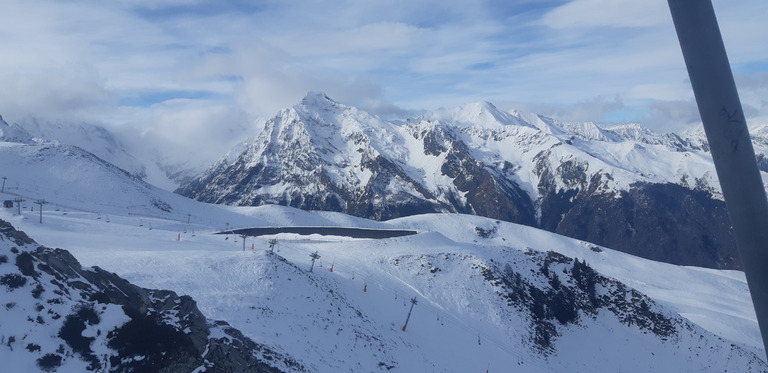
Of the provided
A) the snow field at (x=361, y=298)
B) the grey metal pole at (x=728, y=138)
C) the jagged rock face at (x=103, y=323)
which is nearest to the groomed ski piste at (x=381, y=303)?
the snow field at (x=361, y=298)

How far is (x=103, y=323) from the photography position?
1975 cm

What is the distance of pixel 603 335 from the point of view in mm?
52375

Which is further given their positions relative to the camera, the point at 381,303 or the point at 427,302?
the point at 427,302

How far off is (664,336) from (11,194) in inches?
4506

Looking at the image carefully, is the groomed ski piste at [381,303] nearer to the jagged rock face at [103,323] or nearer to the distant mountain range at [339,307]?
the distant mountain range at [339,307]

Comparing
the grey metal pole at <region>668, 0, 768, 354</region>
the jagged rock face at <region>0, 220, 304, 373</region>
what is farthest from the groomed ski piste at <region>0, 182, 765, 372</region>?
the grey metal pole at <region>668, 0, 768, 354</region>

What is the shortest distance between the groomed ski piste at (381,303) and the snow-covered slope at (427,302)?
15cm

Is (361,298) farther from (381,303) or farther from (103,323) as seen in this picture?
(103,323)

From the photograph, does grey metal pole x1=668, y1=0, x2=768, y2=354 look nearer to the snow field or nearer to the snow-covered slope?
the snow-covered slope

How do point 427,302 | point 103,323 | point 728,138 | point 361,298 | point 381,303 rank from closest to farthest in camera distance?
point 728,138
point 103,323
point 361,298
point 381,303
point 427,302

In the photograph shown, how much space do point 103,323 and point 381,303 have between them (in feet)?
90.0

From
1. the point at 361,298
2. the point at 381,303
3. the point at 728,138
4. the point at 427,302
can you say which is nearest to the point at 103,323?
the point at 728,138

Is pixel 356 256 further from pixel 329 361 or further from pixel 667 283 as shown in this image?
pixel 667 283

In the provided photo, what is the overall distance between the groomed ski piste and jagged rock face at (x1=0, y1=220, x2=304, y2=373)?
4897 millimetres
